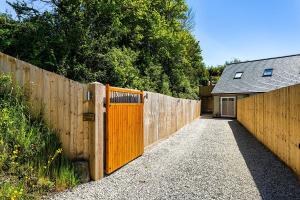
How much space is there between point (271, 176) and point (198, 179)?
138 centimetres

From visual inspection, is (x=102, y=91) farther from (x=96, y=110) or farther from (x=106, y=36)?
(x=106, y=36)

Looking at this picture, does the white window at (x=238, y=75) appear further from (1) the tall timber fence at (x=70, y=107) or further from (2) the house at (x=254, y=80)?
(1) the tall timber fence at (x=70, y=107)

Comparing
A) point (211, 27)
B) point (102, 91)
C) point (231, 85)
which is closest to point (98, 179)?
point (102, 91)

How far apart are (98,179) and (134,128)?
1.91 metres

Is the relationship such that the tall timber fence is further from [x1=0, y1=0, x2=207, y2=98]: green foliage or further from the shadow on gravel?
[x1=0, y1=0, x2=207, y2=98]: green foliage

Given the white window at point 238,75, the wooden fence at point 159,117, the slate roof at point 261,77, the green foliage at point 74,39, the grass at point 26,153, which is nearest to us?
the grass at point 26,153

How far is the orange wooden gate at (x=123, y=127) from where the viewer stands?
193 inches

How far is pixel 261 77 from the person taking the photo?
952 inches

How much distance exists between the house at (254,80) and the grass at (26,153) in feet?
69.0

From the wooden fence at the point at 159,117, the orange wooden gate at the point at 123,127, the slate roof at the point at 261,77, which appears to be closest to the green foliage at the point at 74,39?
the wooden fence at the point at 159,117

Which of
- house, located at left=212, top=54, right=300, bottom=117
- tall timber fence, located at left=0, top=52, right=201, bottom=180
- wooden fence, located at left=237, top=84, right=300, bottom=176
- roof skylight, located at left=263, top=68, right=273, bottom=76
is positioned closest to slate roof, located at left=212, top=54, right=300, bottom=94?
house, located at left=212, top=54, right=300, bottom=117

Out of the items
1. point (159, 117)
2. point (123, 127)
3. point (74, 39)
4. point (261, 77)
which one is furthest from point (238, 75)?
point (123, 127)

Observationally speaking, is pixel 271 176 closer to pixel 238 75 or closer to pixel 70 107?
pixel 70 107

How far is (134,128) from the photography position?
6215 millimetres
